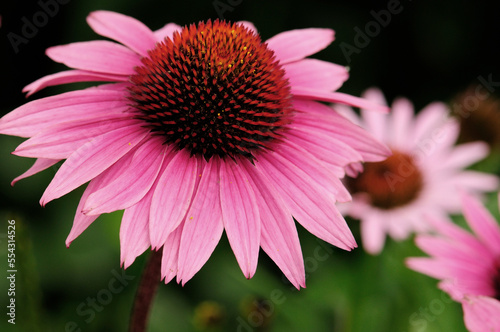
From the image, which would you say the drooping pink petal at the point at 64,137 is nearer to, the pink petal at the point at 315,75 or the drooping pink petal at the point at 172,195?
the drooping pink petal at the point at 172,195

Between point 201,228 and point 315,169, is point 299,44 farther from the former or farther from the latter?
point 201,228

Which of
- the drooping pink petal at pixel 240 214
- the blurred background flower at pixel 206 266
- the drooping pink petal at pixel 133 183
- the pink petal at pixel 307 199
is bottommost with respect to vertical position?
the blurred background flower at pixel 206 266

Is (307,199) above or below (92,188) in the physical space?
below

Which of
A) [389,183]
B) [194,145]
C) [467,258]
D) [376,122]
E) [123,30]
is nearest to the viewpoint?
[194,145]

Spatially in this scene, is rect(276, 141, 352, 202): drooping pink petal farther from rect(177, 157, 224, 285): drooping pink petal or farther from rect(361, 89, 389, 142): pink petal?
rect(361, 89, 389, 142): pink petal

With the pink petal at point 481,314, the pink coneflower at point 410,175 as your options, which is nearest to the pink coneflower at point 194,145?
the pink petal at point 481,314

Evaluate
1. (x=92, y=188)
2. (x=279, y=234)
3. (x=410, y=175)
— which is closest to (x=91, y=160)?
(x=92, y=188)

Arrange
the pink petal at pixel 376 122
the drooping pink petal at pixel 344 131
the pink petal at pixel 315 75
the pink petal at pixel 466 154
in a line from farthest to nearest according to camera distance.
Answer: the pink petal at pixel 376 122 → the pink petal at pixel 466 154 → the pink petal at pixel 315 75 → the drooping pink petal at pixel 344 131

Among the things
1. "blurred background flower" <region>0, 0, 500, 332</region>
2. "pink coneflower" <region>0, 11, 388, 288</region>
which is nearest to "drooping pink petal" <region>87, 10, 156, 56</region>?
"pink coneflower" <region>0, 11, 388, 288</region>
